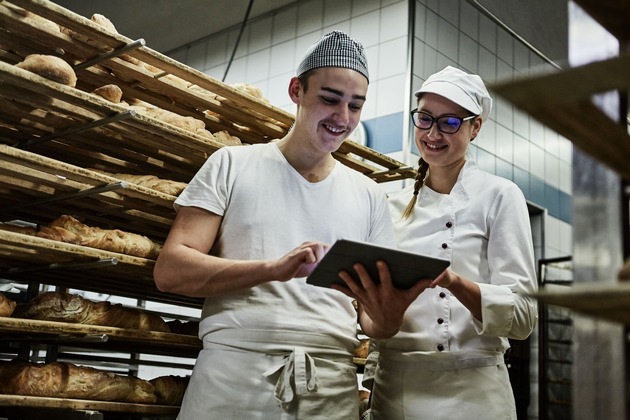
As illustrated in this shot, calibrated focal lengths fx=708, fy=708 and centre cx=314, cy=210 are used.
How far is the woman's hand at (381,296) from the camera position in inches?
66.5

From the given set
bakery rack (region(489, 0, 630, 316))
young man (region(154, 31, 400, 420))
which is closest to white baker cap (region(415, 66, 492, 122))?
young man (region(154, 31, 400, 420))

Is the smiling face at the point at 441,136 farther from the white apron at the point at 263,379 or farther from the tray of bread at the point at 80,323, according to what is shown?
the tray of bread at the point at 80,323

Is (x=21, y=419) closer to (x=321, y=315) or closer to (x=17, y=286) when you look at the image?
(x=321, y=315)

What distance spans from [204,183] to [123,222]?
0.91 meters

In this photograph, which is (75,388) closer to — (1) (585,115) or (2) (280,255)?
(2) (280,255)

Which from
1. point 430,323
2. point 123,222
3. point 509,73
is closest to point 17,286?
point 123,222

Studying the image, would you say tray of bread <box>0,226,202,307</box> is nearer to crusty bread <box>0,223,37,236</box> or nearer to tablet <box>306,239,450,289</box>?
crusty bread <box>0,223,37,236</box>

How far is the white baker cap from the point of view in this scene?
6.82 feet

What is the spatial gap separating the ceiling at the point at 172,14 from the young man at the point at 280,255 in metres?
3.93

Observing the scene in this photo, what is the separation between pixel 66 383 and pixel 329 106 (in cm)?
129

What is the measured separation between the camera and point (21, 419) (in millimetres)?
2504

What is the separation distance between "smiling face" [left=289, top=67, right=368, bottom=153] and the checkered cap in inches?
0.7

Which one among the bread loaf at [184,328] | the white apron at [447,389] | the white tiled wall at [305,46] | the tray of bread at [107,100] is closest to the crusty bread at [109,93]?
the tray of bread at [107,100]

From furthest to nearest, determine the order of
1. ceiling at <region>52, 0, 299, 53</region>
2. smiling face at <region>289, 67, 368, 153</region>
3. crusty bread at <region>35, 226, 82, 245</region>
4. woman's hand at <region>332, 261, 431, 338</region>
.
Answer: ceiling at <region>52, 0, 299, 53</region>
crusty bread at <region>35, 226, 82, 245</region>
smiling face at <region>289, 67, 368, 153</region>
woman's hand at <region>332, 261, 431, 338</region>
